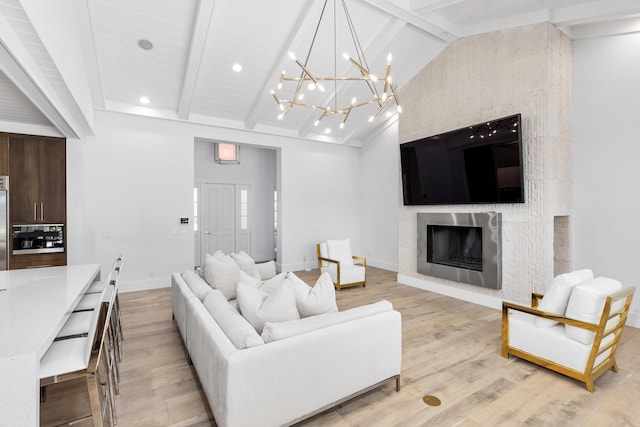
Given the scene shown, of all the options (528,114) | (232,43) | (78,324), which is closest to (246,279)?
(78,324)

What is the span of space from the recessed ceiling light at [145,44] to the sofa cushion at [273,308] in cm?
385

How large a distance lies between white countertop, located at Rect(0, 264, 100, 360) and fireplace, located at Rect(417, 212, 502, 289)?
15.4 ft

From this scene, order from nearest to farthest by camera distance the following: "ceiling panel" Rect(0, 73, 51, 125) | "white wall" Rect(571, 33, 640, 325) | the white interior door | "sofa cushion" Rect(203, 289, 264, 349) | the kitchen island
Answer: the kitchen island → "sofa cushion" Rect(203, 289, 264, 349) → "ceiling panel" Rect(0, 73, 51, 125) → "white wall" Rect(571, 33, 640, 325) → the white interior door

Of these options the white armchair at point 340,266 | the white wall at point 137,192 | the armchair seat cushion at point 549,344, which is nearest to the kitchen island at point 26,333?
the white wall at point 137,192

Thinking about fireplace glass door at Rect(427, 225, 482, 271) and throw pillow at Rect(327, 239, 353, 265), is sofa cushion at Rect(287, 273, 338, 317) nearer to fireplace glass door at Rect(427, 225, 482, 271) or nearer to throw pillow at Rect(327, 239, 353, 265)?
fireplace glass door at Rect(427, 225, 482, 271)

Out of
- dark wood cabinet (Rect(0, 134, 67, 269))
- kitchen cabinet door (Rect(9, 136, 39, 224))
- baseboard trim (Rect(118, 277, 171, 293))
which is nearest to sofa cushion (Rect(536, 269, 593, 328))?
baseboard trim (Rect(118, 277, 171, 293))

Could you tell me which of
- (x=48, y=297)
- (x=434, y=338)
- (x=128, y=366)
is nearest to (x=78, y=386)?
(x=128, y=366)

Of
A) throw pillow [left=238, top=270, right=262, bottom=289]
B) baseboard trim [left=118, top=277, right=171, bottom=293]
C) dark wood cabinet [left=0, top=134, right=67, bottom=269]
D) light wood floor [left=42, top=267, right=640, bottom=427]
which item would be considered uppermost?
dark wood cabinet [left=0, top=134, right=67, bottom=269]

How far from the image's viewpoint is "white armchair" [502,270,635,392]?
2385mm

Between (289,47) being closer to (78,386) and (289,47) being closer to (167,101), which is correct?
(167,101)

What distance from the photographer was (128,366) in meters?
2.77

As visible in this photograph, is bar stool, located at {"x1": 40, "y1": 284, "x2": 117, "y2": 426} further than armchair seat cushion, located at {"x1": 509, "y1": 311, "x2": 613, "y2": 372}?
No

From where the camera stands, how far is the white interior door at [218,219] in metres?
7.55

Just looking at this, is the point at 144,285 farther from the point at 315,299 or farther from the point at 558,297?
the point at 558,297
